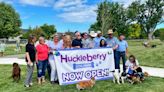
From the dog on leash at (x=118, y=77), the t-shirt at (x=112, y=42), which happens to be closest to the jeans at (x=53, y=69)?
the dog on leash at (x=118, y=77)

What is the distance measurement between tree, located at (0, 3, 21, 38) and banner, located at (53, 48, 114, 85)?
62178 mm

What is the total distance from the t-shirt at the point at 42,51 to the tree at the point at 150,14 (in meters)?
64.5

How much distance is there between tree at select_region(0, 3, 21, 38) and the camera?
71.8 metres

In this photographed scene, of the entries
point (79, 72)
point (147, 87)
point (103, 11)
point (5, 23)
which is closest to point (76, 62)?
point (79, 72)

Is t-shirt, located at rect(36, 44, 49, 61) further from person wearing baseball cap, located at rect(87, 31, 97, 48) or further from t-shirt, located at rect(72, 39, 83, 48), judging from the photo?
person wearing baseball cap, located at rect(87, 31, 97, 48)

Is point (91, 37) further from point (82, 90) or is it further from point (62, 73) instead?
point (82, 90)

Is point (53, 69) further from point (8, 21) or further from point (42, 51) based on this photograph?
point (8, 21)

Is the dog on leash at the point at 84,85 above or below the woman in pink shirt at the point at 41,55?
below

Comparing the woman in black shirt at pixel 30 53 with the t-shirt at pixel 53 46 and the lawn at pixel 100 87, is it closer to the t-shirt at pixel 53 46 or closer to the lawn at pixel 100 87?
the lawn at pixel 100 87

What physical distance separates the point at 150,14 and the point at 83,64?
2602 inches

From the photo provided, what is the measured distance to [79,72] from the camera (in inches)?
413

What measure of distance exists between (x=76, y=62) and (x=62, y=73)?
660 millimetres

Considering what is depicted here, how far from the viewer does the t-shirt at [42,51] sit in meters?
9.95

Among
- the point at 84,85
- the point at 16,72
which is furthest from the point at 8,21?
the point at 84,85
